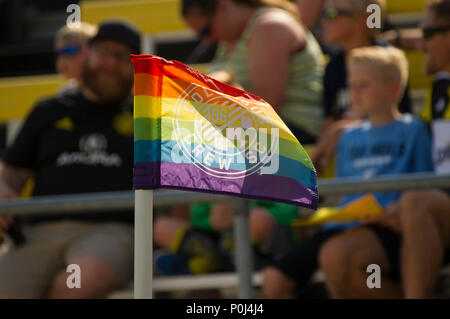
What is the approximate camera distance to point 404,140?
2867mm

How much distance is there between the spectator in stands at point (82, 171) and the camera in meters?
2.96

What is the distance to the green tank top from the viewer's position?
10.8ft

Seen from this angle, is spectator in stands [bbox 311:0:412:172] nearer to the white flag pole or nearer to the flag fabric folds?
the flag fabric folds

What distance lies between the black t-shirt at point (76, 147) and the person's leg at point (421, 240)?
1.18 meters

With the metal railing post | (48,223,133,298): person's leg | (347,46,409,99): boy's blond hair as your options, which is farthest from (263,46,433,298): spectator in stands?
(48,223,133,298): person's leg

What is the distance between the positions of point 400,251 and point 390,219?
11 centimetres

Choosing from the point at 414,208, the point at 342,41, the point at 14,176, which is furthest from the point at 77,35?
the point at 414,208

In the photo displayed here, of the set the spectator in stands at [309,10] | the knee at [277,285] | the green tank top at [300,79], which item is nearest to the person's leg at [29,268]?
the knee at [277,285]

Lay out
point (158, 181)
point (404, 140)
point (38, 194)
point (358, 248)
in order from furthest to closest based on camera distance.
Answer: point (38, 194)
point (404, 140)
point (358, 248)
point (158, 181)

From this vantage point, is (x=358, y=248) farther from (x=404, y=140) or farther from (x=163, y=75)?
(x=163, y=75)

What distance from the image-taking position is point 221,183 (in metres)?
1.66

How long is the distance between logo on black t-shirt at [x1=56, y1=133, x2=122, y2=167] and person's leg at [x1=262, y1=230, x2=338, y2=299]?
2.85 ft
